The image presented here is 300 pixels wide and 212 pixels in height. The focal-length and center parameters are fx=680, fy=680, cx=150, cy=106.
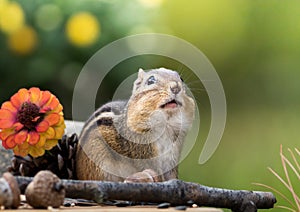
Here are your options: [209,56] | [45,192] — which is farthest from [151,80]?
[209,56]

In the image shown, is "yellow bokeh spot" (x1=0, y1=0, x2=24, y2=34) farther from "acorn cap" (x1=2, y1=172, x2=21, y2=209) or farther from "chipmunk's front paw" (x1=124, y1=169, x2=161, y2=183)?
"acorn cap" (x1=2, y1=172, x2=21, y2=209)

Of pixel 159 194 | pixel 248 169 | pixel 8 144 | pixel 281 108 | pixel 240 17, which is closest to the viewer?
pixel 159 194

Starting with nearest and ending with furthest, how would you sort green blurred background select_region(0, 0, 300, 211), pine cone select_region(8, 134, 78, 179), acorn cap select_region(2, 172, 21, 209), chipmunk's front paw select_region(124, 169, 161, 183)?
acorn cap select_region(2, 172, 21, 209)
chipmunk's front paw select_region(124, 169, 161, 183)
pine cone select_region(8, 134, 78, 179)
green blurred background select_region(0, 0, 300, 211)

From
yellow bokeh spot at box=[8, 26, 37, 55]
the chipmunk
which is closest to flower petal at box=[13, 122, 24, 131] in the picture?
the chipmunk

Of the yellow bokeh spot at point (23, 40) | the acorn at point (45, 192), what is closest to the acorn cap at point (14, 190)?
the acorn at point (45, 192)

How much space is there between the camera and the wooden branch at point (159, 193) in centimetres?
85

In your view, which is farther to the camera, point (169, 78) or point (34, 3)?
point (34, 3)

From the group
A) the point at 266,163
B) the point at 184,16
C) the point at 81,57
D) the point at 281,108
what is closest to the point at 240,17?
the point at 184,16

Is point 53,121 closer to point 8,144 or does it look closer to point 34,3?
point 8,144

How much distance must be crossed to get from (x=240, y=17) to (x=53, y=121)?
1899 mm

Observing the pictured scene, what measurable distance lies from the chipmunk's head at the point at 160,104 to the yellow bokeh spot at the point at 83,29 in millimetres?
1071

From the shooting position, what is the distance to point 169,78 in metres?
1.03

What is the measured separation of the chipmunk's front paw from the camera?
97 cm

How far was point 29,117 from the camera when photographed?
3.35 feet
